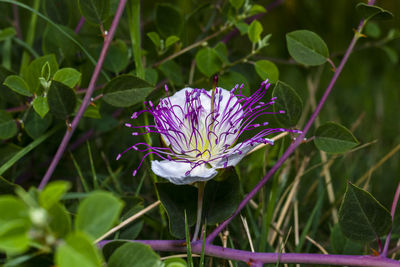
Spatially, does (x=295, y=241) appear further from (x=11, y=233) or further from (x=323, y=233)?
(x=11, y=233)

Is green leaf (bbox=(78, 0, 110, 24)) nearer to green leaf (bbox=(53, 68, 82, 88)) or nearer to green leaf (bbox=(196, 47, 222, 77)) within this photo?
green leaf (bbox=(53, 68, 82, 88))

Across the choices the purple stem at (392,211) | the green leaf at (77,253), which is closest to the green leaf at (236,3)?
the purple stem at (392,211)

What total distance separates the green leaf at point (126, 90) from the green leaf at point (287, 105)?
22 centimetres

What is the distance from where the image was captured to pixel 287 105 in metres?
0.85

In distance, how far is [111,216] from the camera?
48 cm

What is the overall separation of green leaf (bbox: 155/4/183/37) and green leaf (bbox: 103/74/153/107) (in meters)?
0.29

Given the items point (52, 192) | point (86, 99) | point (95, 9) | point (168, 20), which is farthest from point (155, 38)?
point (52, 192)

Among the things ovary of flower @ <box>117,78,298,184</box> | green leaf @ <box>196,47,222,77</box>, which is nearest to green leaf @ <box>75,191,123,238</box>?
ovary of flower @ <box>117,78,298,184</box>

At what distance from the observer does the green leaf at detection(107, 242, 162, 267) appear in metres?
0.61

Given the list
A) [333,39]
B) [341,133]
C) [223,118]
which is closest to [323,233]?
[341,133]

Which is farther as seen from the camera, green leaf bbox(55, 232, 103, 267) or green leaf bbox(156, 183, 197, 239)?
green leaf bbox(156, 183, 197, 239)

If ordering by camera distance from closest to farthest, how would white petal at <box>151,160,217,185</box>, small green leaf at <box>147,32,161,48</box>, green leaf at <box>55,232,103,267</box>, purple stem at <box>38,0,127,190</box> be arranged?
green leaf at <box>55,232,103,267</box> → white petal at <box>151,160,217,185</box> → purple stem at <box>38,0,127,190</box> → small green leaf at <box>147,32,161,48</box>

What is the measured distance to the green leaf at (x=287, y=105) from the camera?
84 centimetres

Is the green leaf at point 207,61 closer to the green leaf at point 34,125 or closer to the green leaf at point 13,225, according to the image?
the green leaf at point 34,125
